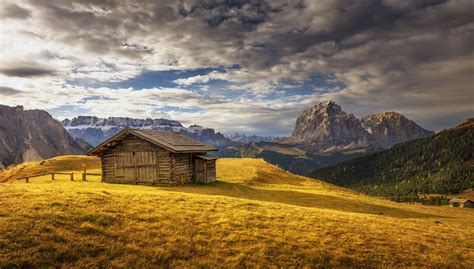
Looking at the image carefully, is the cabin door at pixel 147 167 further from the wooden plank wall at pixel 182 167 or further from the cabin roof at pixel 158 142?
the wooden plank wall at pixel 182 167

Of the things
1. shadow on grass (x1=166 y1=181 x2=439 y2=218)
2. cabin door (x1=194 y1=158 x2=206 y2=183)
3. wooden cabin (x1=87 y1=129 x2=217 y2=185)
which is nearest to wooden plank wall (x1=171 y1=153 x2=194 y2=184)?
wooden cabin (x1=87 y1=129 x2=217 y2=185)

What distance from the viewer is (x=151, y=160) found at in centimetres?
3803

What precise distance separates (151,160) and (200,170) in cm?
654

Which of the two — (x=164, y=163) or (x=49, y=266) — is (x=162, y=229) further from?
(x=164, y=163)

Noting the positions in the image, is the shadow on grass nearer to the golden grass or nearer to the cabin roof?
the cabin roof

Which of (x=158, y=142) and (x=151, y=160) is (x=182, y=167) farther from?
(x=158, y=142)

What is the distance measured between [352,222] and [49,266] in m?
16.9

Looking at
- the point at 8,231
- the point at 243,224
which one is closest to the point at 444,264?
the point at 243,224

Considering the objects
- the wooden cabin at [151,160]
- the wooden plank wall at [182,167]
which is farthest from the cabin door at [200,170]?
the wooden plank wall at [182,167]

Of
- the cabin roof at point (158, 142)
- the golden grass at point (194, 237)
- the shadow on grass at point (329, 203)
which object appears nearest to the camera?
the golden grass at point (194, 237)

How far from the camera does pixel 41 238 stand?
1209 centimetres

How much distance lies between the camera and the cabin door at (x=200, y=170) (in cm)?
4032

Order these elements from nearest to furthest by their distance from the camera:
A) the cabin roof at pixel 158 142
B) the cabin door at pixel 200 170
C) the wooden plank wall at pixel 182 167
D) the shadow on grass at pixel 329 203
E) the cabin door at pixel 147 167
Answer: the shadow on grass at pixel 329 203 → the cabin roof at pixel 158 142 → the wooden plank wall at pixel 182 167 → the cabin door at pixel 147 167 → the cabin door at pixel 200 170

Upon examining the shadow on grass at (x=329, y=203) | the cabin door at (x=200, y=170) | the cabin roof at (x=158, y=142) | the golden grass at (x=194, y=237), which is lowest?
the shadow on grass at (x=329, y=203)
